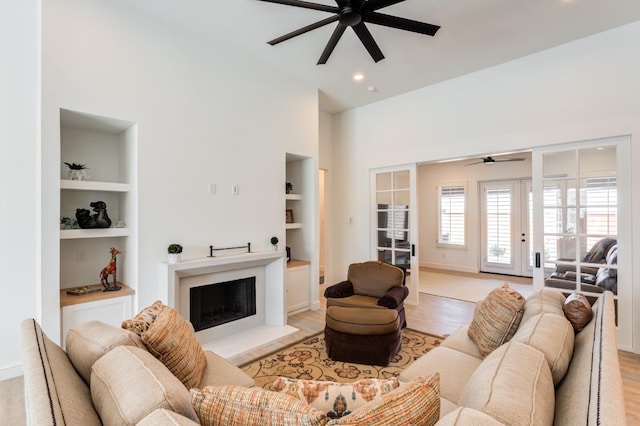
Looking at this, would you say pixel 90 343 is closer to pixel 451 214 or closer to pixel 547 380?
pixel 547 380

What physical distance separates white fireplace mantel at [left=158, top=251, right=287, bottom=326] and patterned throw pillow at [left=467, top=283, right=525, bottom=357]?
2.44m

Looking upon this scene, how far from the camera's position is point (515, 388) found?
1018 millimetres

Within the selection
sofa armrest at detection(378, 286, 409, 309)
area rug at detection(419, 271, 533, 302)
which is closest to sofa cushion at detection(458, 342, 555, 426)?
sofa armrest at detection(378, 286, 409, 309)

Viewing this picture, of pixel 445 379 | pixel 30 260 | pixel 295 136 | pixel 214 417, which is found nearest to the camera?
pixel 214 417

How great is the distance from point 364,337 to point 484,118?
3340 mm

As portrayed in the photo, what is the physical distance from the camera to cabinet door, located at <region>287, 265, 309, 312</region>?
4551 millimetres

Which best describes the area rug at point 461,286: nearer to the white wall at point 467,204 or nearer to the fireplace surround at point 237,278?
the white wall at point 467,204

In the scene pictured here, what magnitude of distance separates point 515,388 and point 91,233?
3.33 meters

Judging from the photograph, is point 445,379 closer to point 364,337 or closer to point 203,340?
point 364,337

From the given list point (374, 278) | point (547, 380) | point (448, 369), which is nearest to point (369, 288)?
point (374, 278)

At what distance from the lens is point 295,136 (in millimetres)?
4523

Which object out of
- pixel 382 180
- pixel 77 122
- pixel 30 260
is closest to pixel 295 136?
pixel 382 180

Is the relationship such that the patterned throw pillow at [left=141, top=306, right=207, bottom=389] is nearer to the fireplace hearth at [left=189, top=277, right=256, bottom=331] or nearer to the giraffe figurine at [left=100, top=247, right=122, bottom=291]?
the giraffe figurine at [left=100, top=247, right=122, bottom=291]

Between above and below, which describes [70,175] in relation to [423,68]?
below
